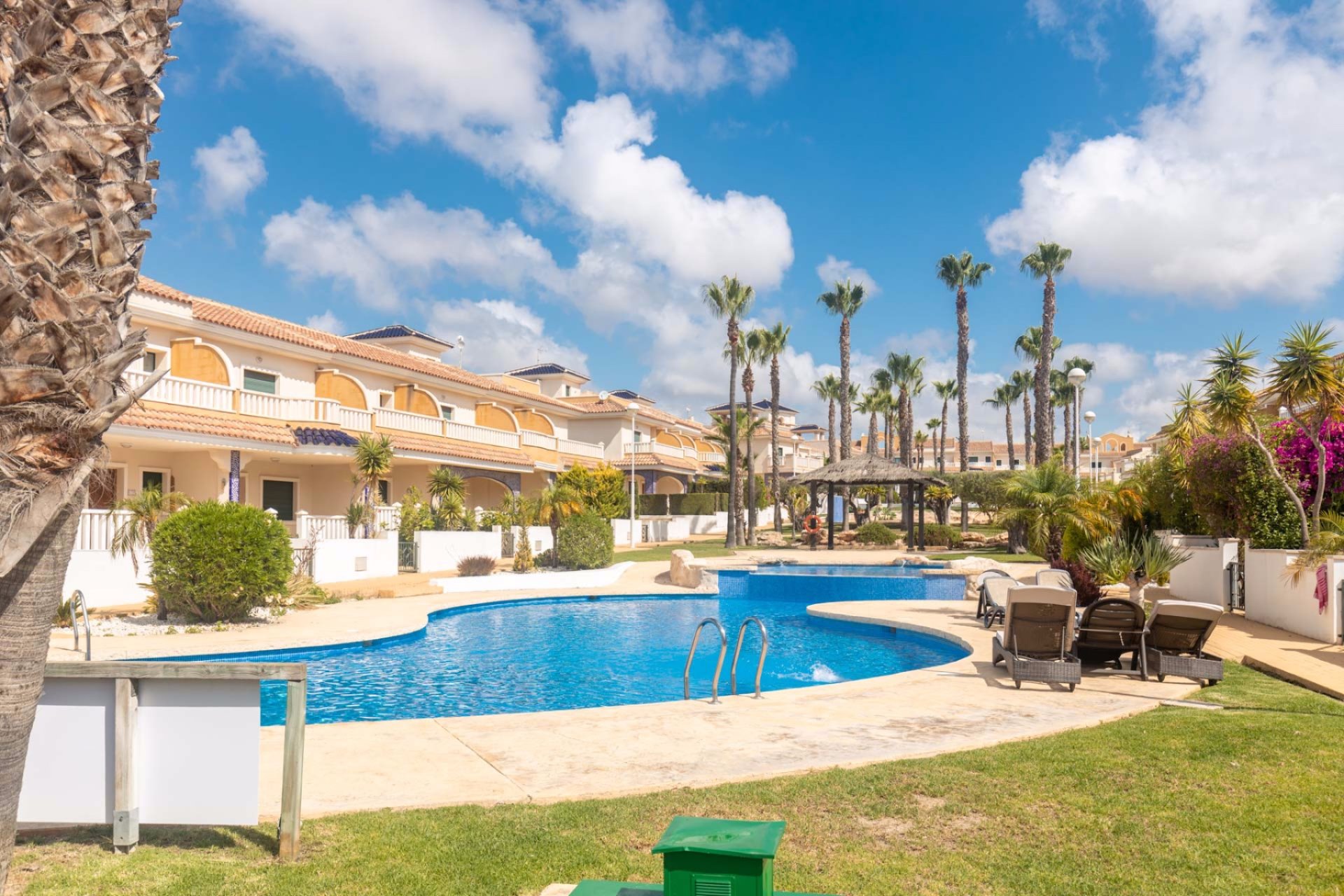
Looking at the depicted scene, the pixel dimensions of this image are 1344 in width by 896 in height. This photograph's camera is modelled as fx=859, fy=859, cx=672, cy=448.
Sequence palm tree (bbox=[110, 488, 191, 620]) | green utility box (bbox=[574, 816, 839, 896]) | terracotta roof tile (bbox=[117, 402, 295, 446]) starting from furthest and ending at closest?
terracotta roof tile (bbox=[117, 402, 295, 446]) < palm tree (bbox=[110, 488, 191, 620]) < green utility box (bbox=[574, 816, 839, 896])

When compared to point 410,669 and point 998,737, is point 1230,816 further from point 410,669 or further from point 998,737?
point 410,669

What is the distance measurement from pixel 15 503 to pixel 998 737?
6.90 m

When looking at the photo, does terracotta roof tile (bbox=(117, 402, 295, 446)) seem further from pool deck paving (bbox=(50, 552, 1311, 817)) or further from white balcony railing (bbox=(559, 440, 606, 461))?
white balcony railing (bbox=(559, 440, 606, 461))

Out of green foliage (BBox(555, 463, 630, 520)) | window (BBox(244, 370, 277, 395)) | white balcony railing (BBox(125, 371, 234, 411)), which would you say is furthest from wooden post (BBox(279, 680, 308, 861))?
green foliage (BBox(555, 463, 630, 520))

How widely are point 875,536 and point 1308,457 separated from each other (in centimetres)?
2467

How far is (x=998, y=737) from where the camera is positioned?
23.5ft

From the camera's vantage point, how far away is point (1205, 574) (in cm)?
1630

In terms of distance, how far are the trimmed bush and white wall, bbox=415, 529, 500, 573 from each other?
484 mm

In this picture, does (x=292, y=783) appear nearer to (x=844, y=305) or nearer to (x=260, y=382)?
(x=260, y=382)

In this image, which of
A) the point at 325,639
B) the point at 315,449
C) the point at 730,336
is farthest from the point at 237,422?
the point at 730,336

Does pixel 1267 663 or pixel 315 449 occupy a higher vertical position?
pixel 315 449

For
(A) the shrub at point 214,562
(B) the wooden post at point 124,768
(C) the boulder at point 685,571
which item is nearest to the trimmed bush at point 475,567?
(C) the boulder at point 685,571

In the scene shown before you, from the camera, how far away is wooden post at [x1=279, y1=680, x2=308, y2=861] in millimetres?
4617

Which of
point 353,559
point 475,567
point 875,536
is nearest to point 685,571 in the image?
point 475,567
